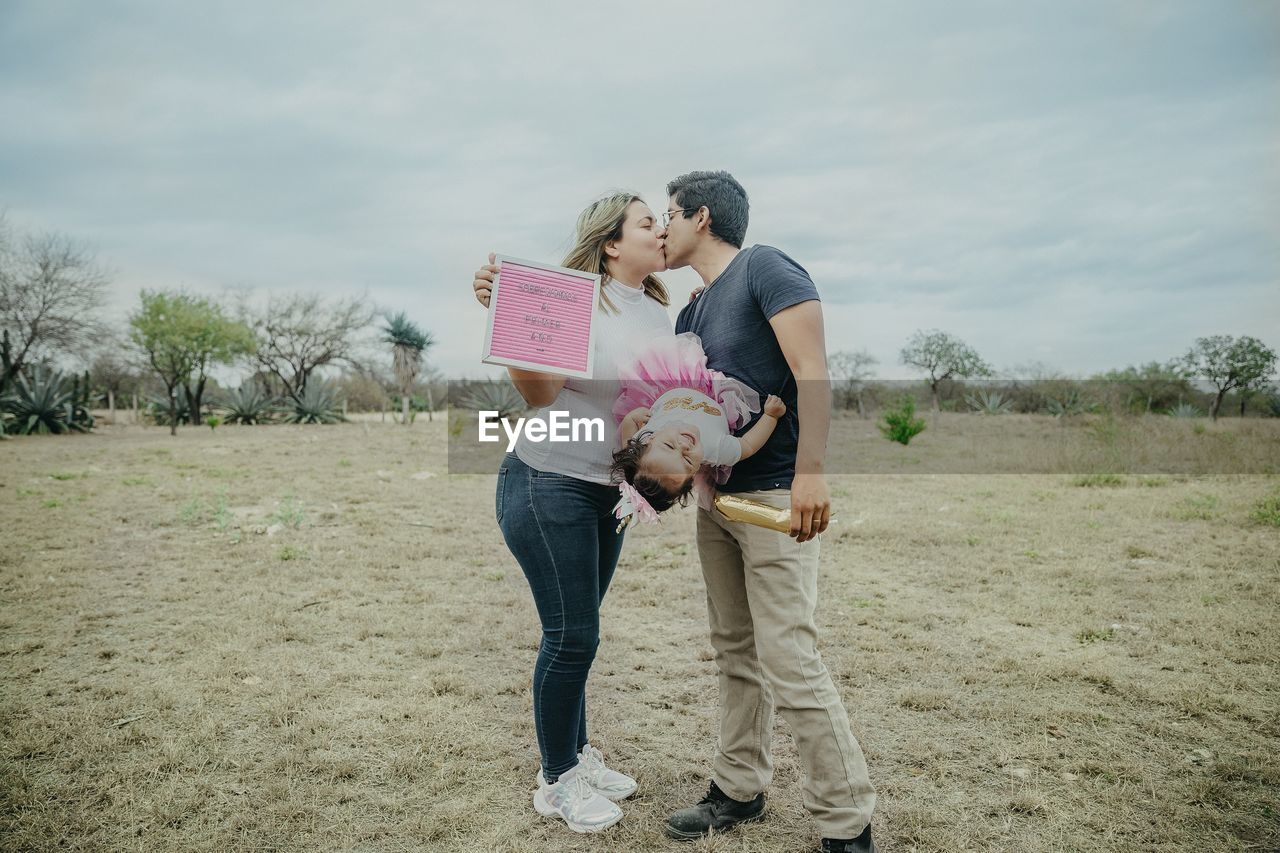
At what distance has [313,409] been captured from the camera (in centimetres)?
2661

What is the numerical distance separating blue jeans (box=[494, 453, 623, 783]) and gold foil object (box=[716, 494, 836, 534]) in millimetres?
375

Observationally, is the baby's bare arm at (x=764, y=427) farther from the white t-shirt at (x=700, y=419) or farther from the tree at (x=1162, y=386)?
the tree at (x=1162, y=386)

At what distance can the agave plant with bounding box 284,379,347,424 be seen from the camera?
2661cm

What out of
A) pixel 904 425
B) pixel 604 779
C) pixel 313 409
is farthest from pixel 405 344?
pixel 604 779

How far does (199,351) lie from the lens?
24359mm

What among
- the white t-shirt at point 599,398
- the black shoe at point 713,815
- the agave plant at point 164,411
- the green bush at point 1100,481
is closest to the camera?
the white t-shirt at point 599,398

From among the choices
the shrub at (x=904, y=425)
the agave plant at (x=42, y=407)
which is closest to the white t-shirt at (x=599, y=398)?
the shrub at (x=904, y=425)

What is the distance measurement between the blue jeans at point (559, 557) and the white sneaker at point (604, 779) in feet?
1.00

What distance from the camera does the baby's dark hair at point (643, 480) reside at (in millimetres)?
1928

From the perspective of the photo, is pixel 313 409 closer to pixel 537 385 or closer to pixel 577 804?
pixel 577 804

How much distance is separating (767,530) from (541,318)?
0.90 m

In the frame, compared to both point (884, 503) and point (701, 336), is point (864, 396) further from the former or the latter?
point (701, 336)

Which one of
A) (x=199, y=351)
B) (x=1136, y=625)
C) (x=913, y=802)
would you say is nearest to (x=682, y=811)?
(x=913, y=802)

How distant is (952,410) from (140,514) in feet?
107
